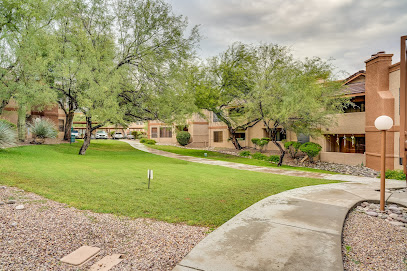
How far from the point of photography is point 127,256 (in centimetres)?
366

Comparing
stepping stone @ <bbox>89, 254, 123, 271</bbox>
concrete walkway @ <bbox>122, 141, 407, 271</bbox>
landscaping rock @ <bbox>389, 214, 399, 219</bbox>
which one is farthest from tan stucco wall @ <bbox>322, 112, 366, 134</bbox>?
stepping stone @ <bbox>89, 254, 123, 271</bbox>

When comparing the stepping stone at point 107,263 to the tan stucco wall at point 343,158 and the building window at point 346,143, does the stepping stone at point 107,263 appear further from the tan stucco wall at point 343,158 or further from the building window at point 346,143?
the building window at point 346,143

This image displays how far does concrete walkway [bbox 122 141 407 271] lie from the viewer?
334cm

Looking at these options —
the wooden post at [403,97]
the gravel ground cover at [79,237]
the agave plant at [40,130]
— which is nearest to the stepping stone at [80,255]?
the gravel ground cover at [79,237]

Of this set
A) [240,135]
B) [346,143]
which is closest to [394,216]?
[346,143]

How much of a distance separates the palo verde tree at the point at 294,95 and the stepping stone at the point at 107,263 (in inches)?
517

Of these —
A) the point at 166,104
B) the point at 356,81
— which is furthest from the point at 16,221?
the point at 356,81

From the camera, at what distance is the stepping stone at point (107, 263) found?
3.32 meters

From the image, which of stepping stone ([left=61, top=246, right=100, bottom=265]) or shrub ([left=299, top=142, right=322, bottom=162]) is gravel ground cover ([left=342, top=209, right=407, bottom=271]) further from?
shrub ([left=299, top=142, right=322, bottom=162])

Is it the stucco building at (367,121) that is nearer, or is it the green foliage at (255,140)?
the stucco building at (367,121)

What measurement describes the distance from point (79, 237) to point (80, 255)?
2.12 feet

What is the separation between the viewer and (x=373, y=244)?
4.29 m

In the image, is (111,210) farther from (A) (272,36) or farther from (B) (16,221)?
(A) (272,36)

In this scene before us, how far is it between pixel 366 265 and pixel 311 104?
41.6ft
